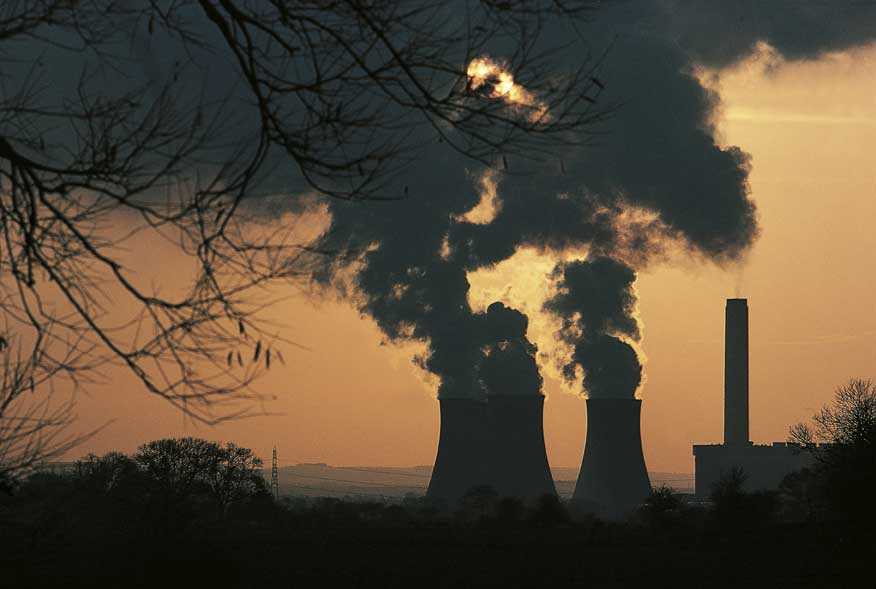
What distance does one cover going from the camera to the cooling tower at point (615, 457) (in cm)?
4175

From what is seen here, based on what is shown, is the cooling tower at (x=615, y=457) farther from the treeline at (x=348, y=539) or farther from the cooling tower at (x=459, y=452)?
the cooling tower at (x=459, y=452)

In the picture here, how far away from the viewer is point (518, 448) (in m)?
41.8

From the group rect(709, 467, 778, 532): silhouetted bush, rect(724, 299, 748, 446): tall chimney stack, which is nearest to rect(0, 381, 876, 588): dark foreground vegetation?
rect(709, 467, 778, 532): silhouetted bush

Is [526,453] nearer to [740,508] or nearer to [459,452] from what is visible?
[459,452]

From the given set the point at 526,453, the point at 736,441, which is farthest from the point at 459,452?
the point at 736,441

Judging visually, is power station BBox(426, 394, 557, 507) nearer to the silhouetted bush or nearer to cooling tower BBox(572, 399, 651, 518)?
cooling tower BBox(572, 399, 651, 518)

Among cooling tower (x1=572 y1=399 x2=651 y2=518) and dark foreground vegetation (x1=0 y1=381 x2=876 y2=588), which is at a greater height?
cooling tower (x1=572 y1=399 x2=651 y2=518)

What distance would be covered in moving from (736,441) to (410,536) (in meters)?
41.1

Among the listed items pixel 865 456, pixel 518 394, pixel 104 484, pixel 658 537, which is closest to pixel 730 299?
pixel 518 394

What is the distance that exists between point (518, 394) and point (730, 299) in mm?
28953

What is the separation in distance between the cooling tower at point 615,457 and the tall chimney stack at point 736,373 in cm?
2675

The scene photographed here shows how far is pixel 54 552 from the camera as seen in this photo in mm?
22594

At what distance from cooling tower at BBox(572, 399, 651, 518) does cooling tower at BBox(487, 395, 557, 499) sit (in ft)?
5.46

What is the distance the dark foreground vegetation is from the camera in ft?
65.5
